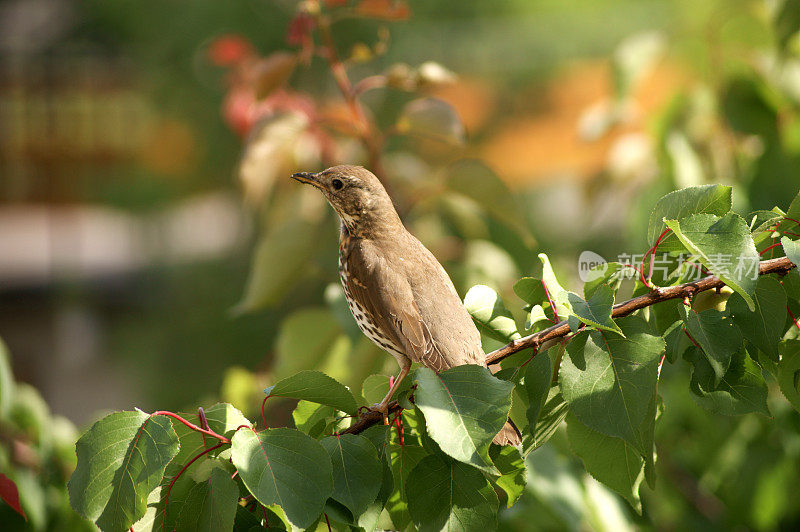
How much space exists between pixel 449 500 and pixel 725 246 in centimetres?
21

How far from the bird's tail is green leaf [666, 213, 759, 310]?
5.9 inches

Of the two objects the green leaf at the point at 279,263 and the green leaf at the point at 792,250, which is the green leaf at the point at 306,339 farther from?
the green leaf at the point at 792,250

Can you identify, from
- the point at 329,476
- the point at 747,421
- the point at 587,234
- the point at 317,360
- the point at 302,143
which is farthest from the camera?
the point at 587,234

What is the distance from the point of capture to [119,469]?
0.39m

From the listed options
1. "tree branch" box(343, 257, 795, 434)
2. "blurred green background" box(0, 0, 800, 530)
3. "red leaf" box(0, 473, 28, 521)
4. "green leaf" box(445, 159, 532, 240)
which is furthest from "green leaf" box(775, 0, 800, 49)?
"red leaf" box(0, 473, 28, 521)

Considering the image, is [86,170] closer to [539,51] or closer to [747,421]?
[539,51]

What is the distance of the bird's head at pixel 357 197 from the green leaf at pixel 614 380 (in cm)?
31

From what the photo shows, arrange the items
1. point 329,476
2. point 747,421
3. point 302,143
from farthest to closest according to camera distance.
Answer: point 747,421 < point 302,143 < point 329,476

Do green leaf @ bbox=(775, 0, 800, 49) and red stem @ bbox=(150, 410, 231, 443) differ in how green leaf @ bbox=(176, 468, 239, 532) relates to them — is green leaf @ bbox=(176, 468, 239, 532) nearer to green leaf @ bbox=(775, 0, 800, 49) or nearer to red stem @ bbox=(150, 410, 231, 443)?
red stem @ bbox=(150, 410, 231, 443)

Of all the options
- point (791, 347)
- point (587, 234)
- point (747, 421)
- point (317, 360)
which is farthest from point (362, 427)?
point (587, 234)

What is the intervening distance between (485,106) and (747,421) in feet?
9.86

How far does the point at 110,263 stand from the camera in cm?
424

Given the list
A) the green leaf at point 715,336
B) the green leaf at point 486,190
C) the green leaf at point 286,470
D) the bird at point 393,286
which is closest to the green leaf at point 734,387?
the green leaf at point 715,336

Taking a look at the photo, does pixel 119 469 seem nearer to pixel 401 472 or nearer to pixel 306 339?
pixel 401 472
